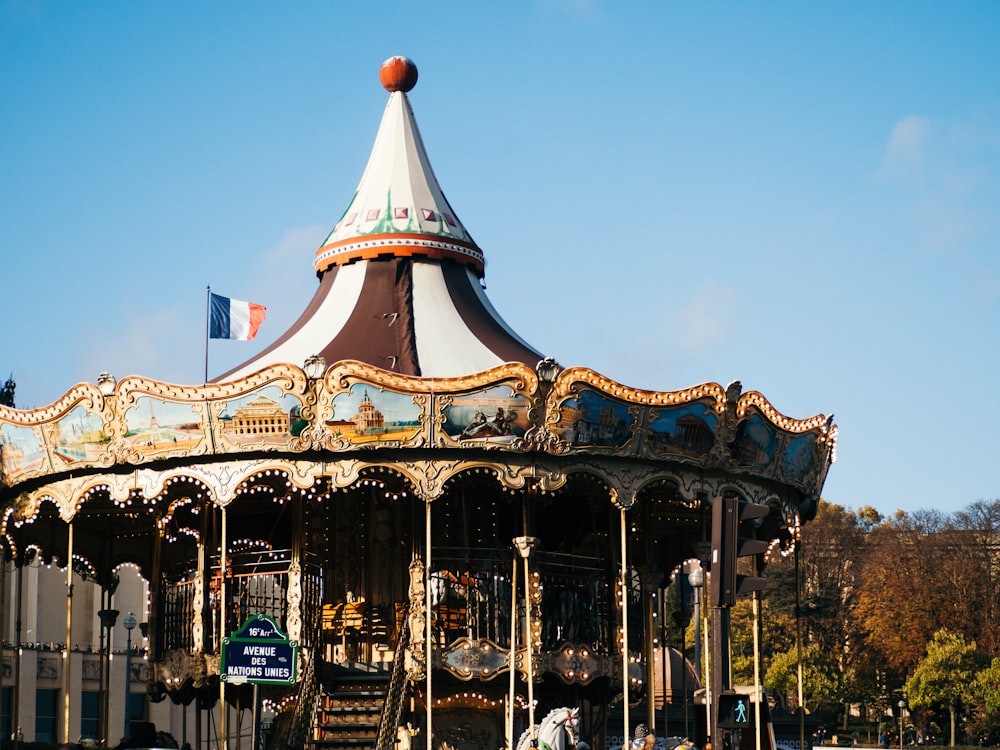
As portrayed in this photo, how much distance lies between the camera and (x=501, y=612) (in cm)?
2381

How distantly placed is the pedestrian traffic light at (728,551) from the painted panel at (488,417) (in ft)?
32.2

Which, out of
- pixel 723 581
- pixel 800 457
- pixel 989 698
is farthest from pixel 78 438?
pixel 989 698

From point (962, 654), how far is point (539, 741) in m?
36.4

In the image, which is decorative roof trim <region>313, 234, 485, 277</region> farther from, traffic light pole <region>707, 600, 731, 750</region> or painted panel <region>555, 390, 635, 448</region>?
traffic light pole <region>707, 600, 731, 750</region>

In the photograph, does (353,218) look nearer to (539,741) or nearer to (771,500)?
(771,500)

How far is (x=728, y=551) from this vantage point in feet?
39.7

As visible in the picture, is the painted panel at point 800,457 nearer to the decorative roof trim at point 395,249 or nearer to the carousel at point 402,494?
the carousel at point 402,494

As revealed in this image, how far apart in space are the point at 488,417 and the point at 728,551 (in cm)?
1036

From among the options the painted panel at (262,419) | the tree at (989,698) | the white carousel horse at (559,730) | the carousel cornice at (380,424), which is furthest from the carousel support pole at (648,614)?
the tree at (989,698)

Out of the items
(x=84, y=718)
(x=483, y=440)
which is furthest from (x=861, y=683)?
(x=483, y=440)

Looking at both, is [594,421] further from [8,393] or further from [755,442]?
[8,393]

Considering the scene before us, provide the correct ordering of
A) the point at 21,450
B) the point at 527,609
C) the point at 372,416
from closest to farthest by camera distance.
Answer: the point at 372,416 → the point at 527,609 → the point at 21,450

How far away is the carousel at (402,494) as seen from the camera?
22.3m

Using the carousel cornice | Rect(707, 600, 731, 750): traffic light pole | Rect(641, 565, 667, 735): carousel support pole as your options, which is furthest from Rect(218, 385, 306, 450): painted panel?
Rect(707, 600, 731, 750): traffic light pole
